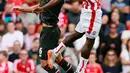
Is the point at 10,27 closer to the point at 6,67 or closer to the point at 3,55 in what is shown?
the point at 3,55

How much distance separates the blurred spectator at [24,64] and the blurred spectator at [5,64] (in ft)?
0.54

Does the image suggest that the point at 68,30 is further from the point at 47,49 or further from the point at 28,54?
the point at 47,49

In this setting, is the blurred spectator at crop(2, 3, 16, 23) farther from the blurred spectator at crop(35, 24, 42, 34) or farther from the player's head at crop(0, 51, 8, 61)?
the player's head at crop(0, 51, 8, 61)

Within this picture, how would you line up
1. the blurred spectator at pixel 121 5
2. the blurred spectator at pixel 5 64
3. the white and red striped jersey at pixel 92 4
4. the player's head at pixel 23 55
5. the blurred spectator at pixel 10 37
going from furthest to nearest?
the blurred spectator at pixel 121 5 < the blurred spectator at pixel 10 37 < the player's head at pixel 23 55 < the blurred spectator at pixel 5 64 < the white and red striped jersey at pixel 92 4

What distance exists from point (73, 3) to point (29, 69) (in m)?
3.08

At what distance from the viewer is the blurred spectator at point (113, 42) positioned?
16.9m

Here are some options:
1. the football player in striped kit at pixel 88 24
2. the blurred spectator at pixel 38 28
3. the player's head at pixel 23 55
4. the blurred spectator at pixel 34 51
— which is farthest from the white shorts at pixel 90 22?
the blurred spectator at pixel 38 28

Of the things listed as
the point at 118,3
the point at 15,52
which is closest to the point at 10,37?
the point at 15,52

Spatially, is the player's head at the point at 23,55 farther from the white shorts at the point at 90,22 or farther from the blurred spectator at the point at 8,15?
the white shorts at the point at 90,22

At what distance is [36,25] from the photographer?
17906 millimetres

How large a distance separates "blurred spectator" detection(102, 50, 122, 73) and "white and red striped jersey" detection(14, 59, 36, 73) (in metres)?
2.01

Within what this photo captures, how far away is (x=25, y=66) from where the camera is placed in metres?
16.2

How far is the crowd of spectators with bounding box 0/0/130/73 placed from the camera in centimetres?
1622

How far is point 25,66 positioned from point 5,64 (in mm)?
584
